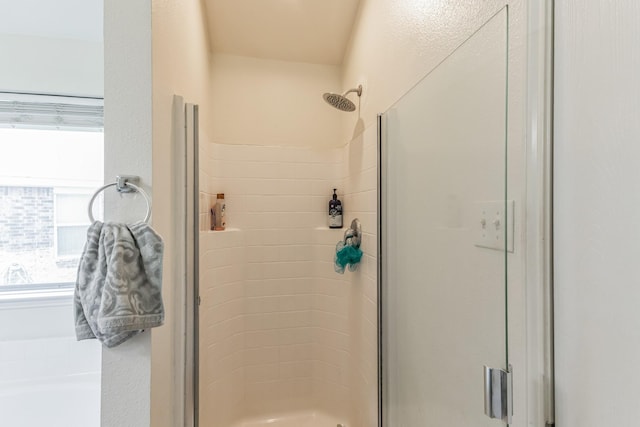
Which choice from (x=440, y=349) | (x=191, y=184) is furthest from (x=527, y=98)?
(x=191, y=184)

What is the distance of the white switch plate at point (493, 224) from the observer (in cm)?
65

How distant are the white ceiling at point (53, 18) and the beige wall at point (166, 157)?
2.04ft

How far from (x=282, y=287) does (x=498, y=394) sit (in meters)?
1.51

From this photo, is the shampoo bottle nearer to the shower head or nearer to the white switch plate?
the shower head

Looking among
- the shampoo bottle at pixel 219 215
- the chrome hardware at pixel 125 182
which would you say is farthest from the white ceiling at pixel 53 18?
the chrome hardware at pixel 125 182

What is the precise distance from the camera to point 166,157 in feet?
3.09

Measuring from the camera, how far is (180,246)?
106 centimetres

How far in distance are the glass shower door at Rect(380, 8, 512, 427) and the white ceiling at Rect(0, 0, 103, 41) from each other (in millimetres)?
1586

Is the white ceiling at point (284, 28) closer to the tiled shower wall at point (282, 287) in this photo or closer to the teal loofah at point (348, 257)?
the tiled shower wall at point (282, 287)

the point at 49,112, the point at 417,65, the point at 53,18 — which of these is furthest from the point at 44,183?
the point at 417,65

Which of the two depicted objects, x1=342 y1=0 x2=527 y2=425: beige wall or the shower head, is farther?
the shower head

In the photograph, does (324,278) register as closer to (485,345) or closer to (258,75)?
(485,345)

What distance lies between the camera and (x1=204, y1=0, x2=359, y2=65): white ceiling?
172 cm

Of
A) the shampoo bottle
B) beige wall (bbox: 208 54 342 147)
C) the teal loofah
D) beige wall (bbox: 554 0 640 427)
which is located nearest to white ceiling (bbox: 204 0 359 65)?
beige wall (bbox: 208 54 342 147)
